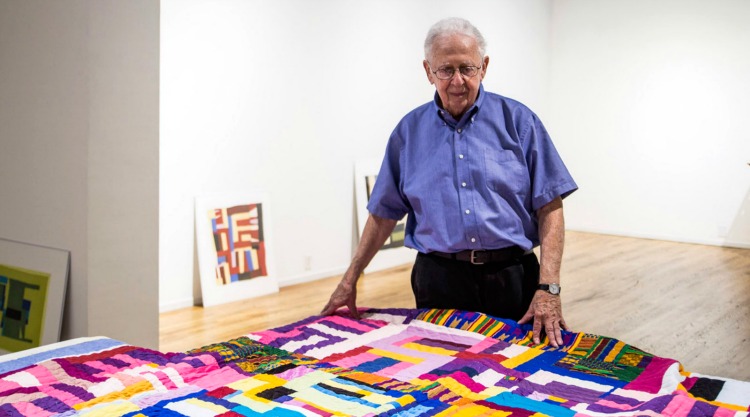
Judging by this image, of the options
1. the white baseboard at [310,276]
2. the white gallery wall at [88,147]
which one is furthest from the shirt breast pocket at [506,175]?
the white baseboard at [310,276]

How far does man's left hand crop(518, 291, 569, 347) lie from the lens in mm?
2143

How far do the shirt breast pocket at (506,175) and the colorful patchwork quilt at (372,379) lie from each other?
38 cm

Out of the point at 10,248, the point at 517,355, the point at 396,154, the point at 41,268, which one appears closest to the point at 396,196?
the point at 396,154

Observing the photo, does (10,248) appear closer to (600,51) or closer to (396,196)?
(396,196)

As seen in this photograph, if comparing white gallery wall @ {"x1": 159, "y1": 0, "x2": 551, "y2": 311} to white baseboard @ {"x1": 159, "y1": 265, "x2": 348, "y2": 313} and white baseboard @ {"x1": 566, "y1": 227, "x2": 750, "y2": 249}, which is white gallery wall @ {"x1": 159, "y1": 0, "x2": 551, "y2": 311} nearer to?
white baseboard @ {"x1": 159, "y1": 265, "x2": 348, "y2": 313}

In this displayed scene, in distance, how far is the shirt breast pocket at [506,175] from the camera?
92.0 inches

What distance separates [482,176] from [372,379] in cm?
76

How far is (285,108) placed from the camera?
5965 mm

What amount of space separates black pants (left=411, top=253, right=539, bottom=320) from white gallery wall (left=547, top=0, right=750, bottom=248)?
6.64 meters

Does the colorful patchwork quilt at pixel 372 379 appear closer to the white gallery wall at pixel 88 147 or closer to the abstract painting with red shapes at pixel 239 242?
the white gallery wall at pixel 88 147

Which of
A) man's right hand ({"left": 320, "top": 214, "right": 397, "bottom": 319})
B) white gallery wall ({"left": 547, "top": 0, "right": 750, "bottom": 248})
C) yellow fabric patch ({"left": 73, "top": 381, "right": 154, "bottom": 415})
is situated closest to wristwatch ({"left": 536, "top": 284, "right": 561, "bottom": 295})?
man's right hand ({"left": 320, "top": 214, "right": 397, "bottom": 319})

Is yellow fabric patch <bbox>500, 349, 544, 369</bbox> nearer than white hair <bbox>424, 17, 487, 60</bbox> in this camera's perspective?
Yes

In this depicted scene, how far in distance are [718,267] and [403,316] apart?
566 centimetres

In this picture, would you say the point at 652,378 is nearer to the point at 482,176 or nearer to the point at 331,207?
the point at 482,176
